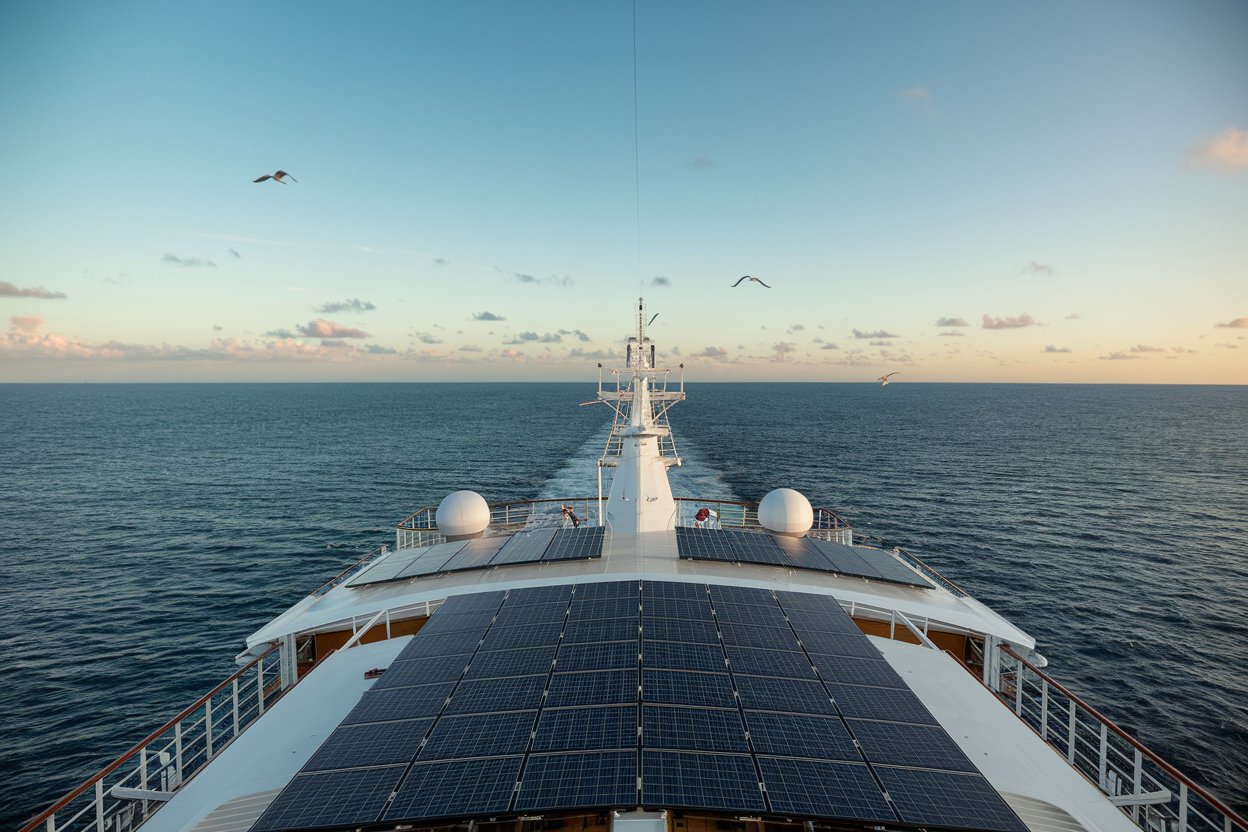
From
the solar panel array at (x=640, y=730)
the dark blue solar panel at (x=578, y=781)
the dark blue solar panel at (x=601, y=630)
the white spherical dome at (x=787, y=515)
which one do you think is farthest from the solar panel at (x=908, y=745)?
the white spherical dome at (x=787, y=515)

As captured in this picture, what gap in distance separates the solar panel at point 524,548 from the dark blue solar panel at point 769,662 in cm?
900

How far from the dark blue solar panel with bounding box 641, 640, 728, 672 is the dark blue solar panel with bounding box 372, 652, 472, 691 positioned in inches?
161

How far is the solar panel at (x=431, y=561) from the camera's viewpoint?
20.0 metres

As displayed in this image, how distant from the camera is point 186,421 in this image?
16612 centimetres

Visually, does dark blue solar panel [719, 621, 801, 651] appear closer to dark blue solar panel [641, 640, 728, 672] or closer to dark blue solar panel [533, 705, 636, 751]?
dark blue solar panel [641, 640, 728, 672]

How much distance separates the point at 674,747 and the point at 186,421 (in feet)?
659

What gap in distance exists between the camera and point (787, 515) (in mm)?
25938

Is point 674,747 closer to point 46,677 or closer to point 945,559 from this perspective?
point 46,677

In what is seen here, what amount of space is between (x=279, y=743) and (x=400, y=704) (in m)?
3.59

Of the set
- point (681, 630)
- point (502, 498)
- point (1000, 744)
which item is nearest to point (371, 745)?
point (681, 630)

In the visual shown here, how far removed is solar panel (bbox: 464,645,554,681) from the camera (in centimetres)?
1235

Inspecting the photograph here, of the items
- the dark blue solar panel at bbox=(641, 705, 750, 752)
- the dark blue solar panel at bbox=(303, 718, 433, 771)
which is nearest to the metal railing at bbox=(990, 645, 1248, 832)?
the dark blue solar panel at bbox=(641, 705, 750, 752)

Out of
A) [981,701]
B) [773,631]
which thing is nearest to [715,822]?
[773,631]

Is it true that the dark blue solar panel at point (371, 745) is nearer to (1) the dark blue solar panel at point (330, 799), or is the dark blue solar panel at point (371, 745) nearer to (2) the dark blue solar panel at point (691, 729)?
(1) the dark blue solar panel at point (330, 799)
